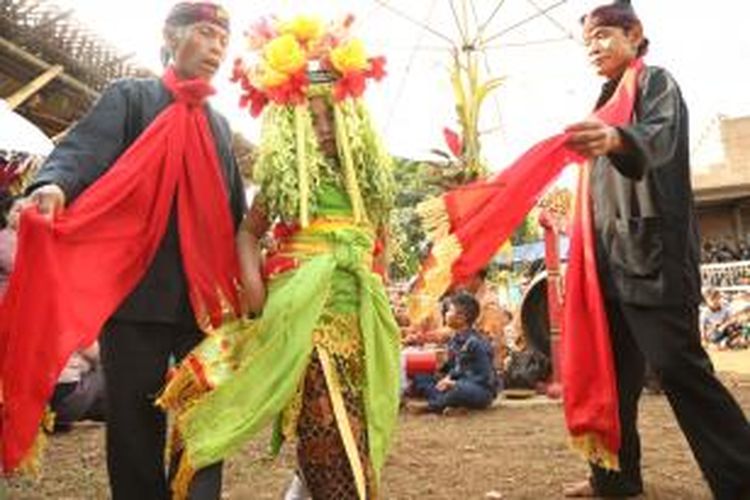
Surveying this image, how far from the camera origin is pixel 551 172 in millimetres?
3658

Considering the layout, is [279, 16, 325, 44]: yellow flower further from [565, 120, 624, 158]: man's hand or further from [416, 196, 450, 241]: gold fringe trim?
[565, 120, 624, 158]: man's hand

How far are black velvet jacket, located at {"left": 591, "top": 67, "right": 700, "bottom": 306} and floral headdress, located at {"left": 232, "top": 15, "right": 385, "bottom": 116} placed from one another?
102cm

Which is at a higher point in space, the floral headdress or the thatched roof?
the thatched roof

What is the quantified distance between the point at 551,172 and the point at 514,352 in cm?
609

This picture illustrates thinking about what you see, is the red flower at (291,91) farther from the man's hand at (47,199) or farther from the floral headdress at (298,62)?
the man's hand at (47,199)

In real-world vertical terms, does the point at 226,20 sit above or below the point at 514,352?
above

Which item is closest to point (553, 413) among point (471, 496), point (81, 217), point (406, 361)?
point (406, 361)

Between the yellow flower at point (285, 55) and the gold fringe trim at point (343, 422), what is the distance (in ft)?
3.06

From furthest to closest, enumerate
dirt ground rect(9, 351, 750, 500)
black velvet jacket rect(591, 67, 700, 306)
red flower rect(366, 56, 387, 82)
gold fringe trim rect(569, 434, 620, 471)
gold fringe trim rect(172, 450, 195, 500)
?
dirt ground rect(9, 351, 750, 500) → gold fringe trim rect(569, 434, 620, 471) → black velvet jacket rect(591, 67, 700, 306) → red flower rect(366, 56, 387, 82) → gold fringe trim rect(172, 450, 195, 500)

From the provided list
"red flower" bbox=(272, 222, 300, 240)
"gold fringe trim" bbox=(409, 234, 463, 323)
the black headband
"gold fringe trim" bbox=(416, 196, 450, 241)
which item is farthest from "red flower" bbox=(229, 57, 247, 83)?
"gold fringe trim" bbox=(409, 234, 463, 323)

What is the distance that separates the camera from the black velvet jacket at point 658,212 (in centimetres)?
351

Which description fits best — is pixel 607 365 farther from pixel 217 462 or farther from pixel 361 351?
pixel 217 462

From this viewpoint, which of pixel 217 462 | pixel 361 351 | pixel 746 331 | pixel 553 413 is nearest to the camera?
pixel 217 462

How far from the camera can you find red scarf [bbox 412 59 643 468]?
361 centimetres
